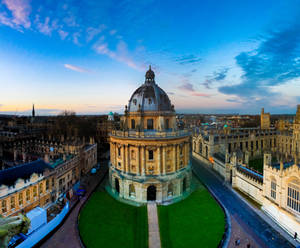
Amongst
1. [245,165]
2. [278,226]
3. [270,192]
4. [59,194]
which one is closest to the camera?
[278,226]

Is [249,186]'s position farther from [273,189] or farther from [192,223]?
[192,223]

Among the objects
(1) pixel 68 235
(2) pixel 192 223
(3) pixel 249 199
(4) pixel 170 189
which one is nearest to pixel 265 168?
(3) pixel 249 199

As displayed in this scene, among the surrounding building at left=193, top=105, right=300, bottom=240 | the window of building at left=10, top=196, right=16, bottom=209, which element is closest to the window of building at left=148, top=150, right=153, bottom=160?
the surrounding building at left=193, top=105, right=300, bottom=240

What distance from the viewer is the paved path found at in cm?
2394

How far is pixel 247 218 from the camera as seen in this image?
28.8 m

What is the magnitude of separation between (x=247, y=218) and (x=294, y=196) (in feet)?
25.5

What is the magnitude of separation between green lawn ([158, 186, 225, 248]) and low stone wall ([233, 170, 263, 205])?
7733mm

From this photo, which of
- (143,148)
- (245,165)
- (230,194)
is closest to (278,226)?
(230,194)

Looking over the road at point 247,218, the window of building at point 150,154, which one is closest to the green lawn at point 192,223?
the road at point 247,218

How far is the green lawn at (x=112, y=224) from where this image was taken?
24156 mm

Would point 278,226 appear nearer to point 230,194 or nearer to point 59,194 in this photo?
point 230,194

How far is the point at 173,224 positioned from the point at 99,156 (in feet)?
146

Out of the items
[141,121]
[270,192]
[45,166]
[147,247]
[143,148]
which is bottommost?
[147,247]

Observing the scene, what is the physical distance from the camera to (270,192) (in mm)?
29312
